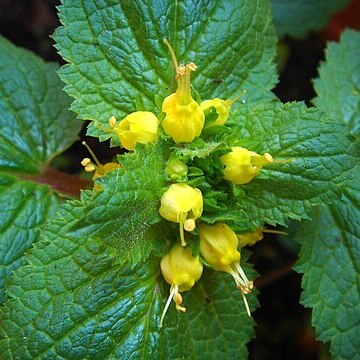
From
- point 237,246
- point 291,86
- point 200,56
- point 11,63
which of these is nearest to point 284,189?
point 237,246

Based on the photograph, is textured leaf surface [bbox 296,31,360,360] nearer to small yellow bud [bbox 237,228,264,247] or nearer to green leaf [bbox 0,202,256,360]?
small yellow bud [bbox 237,228,264,247]

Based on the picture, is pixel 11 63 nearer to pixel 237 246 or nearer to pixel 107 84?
pixel 107 84

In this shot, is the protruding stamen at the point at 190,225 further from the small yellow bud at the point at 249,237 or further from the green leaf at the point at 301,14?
the green leaf at the point at 301,14

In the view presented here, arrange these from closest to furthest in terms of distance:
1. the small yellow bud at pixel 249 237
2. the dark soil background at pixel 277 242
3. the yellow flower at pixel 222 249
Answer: the yellow flower at pixel 222 249 < the small yellow bud at pixel 249 237 < the dark soil background at pixel 277 242

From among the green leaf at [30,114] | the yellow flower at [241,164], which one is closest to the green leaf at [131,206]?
the yellow flower at [241,164]

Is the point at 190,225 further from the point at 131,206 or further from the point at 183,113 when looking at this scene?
the point at 183,113

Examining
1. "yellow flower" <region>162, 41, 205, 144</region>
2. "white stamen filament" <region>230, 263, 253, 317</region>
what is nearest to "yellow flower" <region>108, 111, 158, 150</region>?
A: "yellow flower" <region>162, 41, 205, 144</region>
